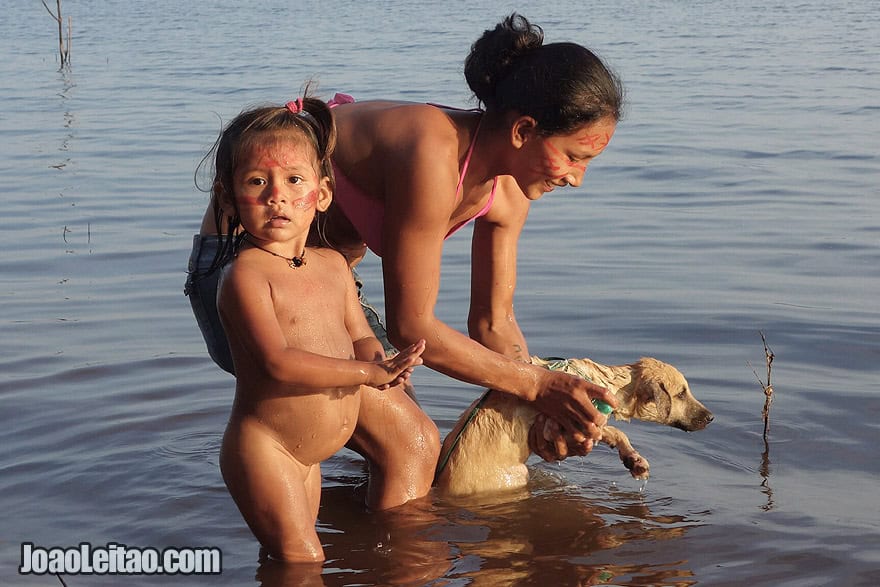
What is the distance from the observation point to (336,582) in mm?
4312

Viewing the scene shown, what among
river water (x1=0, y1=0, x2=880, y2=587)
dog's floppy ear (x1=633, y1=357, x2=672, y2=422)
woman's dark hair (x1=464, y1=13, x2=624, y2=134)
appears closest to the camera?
woman's dark hair (x1=464, y1=13, x2=624, y2=134)

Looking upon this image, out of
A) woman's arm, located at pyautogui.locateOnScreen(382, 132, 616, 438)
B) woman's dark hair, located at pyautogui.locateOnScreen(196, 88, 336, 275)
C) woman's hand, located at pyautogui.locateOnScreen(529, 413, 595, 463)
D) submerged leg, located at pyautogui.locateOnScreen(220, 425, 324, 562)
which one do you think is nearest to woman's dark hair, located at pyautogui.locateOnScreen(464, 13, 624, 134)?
woman's arm, located at pyautogui.locateOnScreen(382, 132, 616, 438)

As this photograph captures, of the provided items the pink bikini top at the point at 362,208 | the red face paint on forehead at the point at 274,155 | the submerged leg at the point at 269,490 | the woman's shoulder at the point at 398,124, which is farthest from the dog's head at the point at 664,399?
the red face paint on forehead at the point at 274,155

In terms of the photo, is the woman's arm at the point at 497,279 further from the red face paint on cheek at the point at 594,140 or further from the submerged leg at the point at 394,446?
the red face paint on cheek at the point at 594,140

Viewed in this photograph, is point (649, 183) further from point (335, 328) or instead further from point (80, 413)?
point (335, 328)

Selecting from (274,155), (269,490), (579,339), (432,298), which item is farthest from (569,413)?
(579,339)

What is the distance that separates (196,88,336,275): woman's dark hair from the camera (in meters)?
4.10

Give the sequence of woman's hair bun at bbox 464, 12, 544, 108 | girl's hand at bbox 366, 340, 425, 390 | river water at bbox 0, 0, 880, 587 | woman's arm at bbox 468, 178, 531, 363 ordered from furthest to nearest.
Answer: woman's arm at bbox 468, 178, 531, 363 → river water at bbox 0, 0, 880, 587 → woman's hair bun at bbox 464, 12, 544, 108 → girl's hand at bbox 366, 340, 425, 390

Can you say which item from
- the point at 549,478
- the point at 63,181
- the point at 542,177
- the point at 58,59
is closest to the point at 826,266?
the point at 549,478

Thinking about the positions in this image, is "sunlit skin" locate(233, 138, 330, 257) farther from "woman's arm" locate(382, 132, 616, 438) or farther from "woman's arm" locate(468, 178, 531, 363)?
"woman's arm" locate(468, 178, 531, 363)

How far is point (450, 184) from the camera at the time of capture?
4.43 m

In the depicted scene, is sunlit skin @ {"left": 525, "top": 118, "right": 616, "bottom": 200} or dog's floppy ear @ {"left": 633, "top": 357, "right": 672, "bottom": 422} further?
dog's floppy ear @ {"left": 633, "top": 357, "right": 672, "bottom": 422}

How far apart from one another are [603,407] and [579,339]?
2.44 meters

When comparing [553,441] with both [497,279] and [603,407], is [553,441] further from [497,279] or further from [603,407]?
[497,279]
